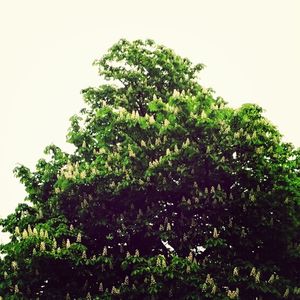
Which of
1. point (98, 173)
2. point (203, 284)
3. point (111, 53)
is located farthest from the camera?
point (111, 53)

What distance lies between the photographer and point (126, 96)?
882 inches

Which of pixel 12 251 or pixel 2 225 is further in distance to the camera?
pixel 2 225

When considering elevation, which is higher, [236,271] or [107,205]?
[107,205]

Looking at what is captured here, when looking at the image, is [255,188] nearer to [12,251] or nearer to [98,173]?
[98,173]

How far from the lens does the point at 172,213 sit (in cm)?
1838

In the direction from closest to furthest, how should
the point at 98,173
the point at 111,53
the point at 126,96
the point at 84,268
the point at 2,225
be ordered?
the point at 84,268 < the point at 98,173 < the point at 2,225 < the point at 126,96 < the point at 111,53

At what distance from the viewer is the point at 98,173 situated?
58.2ft

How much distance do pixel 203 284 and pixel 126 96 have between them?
1011cm

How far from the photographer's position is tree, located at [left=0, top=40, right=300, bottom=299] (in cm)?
1622

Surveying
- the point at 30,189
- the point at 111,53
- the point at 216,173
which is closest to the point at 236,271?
the point at 216,173

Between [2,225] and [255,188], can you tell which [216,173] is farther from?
[2,225]

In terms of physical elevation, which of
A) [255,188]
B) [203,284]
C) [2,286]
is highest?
[255,188]

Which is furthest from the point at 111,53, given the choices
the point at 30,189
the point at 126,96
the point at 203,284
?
the point at 203,284

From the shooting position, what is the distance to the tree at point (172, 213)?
1622cm
